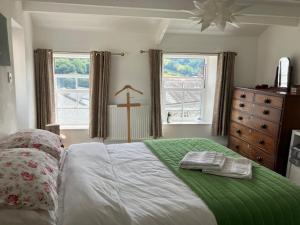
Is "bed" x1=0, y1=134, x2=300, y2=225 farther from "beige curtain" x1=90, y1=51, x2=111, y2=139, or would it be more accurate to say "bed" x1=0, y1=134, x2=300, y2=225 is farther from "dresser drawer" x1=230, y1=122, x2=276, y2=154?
"beige curtain" x1=90, y1=51, x2=111, y2=139

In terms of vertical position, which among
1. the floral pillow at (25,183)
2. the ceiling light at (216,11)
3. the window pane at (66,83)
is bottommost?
the floral pillow at (25,183)

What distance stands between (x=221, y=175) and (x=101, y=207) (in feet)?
3.12

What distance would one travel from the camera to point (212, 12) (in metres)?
2.19

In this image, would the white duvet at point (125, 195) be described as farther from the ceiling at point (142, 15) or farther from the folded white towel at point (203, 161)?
the ceiling at point (142, 15)

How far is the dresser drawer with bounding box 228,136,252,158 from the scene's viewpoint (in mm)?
4117

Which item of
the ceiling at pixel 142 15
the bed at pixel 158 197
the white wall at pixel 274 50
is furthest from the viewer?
the white wall at pixel 274 50

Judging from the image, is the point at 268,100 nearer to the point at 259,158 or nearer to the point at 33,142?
the point at 259,158

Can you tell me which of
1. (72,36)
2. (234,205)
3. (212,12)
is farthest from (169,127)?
(234,205)

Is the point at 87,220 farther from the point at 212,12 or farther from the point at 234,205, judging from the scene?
the point at 212,12

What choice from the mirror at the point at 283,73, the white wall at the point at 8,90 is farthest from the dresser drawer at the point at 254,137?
the white wall at the point at 8,90

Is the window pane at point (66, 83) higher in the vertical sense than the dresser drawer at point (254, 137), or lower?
higher

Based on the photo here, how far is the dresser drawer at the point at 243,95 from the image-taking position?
4086 millimetres

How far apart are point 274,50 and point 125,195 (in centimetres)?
375

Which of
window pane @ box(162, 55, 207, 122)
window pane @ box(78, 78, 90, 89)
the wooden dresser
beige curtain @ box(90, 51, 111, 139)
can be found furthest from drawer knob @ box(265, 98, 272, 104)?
window pane @ box(78, 78, 90, 89)
